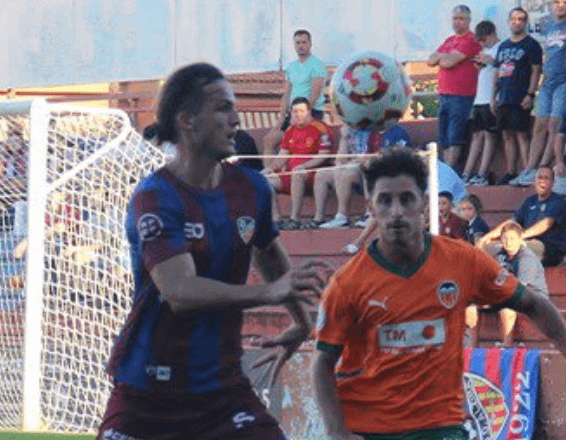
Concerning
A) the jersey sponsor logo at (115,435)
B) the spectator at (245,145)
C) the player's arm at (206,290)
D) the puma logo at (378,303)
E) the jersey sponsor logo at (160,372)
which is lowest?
the spectator at (245,145)

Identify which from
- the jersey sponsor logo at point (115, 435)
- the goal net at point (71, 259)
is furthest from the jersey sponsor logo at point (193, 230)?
the goal net at point (71, 259)

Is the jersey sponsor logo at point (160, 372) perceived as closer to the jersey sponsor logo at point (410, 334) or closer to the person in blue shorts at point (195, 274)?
the person in blue shorts at point (195, 274)

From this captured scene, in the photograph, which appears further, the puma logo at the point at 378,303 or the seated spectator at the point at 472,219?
the seated spectator at the point at 472,219

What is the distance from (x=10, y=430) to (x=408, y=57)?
7.19 meters

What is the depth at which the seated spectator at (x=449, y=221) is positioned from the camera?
1373 centimetres

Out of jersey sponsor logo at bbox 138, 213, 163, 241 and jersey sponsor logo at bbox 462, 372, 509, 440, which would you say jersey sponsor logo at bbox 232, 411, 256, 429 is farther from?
jersey sponsor logo at bbox 462, 372, 509, 440

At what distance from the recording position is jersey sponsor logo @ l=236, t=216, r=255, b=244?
5.36 m

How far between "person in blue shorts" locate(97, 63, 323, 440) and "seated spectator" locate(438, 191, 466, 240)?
8.35m

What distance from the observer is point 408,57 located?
16.6 m

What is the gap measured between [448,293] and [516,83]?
8.62 m

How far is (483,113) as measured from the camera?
14852 mm

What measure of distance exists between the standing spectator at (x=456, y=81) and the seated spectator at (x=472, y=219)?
1.27m

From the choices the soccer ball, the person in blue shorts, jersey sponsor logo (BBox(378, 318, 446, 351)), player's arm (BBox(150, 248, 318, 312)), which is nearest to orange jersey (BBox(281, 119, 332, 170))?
the soccer ball

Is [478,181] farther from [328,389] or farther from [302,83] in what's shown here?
[328,389]
